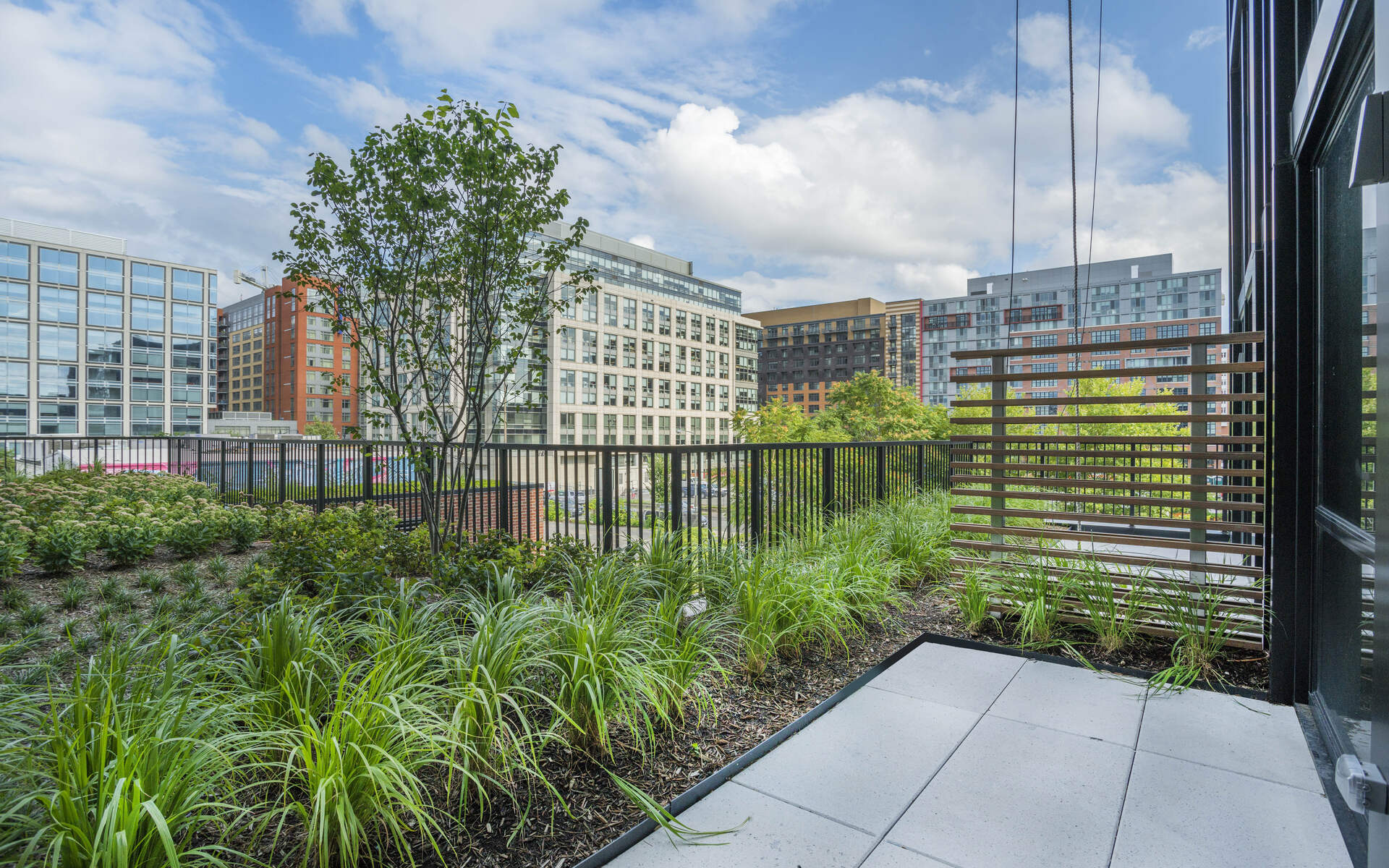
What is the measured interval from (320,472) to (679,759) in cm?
798

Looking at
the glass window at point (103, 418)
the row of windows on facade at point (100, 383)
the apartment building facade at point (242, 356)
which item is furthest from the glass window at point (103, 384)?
the apartment building facade at point (242, 356)

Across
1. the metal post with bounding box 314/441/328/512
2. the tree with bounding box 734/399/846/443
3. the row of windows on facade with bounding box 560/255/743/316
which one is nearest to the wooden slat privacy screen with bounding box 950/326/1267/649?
the metal post with bounding box 314/441/328/512

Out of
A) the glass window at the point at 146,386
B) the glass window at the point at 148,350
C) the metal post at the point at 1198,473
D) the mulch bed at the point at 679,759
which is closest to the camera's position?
the mulch bed at the point at 679,759

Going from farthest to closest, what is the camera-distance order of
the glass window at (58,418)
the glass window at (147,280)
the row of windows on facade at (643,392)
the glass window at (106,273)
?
the row of windows on facade at (643,392)
the glass window at (147,280)
the glass window at (106,273)
the glass window at (58,418)

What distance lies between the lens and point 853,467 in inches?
265

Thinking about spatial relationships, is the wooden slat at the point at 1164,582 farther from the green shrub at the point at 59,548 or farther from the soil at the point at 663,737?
the green shrub at the point at 59,548

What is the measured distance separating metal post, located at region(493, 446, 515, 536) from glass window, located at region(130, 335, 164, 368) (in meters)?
73.7

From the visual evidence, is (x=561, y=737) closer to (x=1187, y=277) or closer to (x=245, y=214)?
(x=245, y=214)

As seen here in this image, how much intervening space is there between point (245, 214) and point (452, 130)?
38.0m

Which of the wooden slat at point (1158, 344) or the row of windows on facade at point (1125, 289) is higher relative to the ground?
the row of windows on facade at point (1125, 289)

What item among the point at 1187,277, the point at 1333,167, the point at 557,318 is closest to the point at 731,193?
the point at 1333,167

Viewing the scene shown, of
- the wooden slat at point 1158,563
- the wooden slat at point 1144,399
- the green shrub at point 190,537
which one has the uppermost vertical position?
the wooden slat at point 1144,399

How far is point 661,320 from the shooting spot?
70.2 meters

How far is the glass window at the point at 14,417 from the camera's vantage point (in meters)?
51.9
